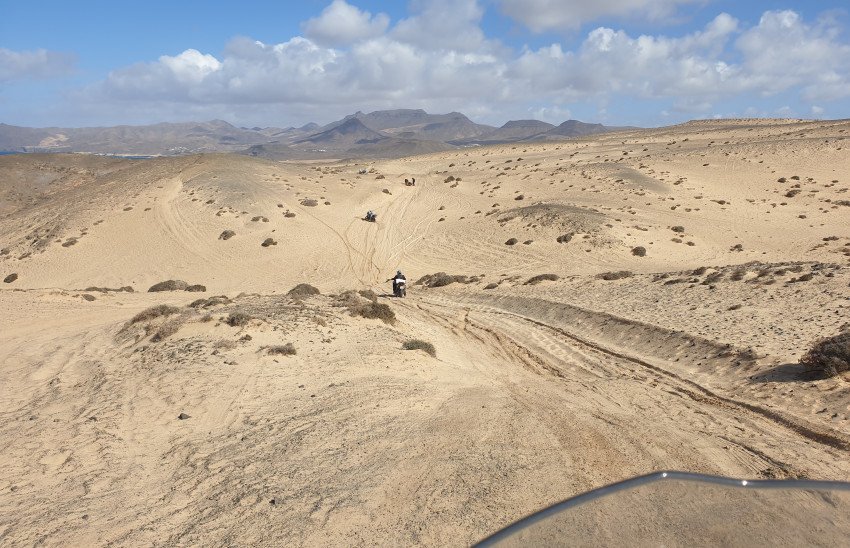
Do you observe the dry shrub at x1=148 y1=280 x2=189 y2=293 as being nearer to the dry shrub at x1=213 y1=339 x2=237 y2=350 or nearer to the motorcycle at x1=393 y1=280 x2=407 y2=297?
the motorcycle at x1=393 y1=280 x2=407 y2=297

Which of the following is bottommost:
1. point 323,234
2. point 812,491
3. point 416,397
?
point 323,234

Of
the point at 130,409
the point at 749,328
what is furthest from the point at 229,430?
the point at 749,328

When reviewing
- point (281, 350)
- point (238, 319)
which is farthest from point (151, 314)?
point (281, 350)

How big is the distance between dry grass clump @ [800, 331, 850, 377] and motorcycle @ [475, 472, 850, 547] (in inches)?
272

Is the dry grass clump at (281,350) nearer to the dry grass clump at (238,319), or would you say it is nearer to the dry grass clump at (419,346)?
the dry grass clump at (238,319)

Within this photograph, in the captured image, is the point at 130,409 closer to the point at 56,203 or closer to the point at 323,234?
the point at 323,234

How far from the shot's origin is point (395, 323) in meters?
17.2

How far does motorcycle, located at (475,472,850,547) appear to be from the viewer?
4238 millimetres

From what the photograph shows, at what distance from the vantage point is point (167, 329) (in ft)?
47.6

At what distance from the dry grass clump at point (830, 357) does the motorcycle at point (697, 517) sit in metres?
6.90

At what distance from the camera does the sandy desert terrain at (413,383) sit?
6.98 m

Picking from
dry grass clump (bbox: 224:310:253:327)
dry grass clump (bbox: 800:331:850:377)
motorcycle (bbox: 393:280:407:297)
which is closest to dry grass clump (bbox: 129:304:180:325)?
dry grass clump (bbox: 224:310:253:327)

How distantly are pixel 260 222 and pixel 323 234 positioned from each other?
5.09 metres

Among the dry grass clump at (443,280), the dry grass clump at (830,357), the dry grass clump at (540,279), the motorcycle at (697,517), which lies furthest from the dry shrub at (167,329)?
the dry grass clump at (540,279)
